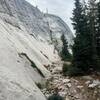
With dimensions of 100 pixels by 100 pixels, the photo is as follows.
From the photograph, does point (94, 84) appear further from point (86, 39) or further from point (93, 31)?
point (93, 31)

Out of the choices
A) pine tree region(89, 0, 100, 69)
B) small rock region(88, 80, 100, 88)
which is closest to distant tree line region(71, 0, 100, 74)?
pine tree region(89, 0, 100, 69)

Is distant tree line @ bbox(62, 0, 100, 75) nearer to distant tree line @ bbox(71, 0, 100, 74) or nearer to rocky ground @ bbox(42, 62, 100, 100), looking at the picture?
distant tree line @ bbox(71, 0, 100, 74)

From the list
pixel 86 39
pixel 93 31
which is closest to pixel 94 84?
pixel 86 39

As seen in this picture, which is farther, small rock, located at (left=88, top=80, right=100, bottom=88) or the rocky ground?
small rock, located at (left=88, top=80, right=100, bottom=88)

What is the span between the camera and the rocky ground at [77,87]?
19391 mm

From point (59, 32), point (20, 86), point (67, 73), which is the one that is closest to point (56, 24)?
point (59, 32)

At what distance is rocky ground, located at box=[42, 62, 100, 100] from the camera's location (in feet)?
63.6

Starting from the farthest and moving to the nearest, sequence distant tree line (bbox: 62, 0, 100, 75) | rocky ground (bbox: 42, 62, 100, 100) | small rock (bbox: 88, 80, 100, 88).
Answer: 1. distant tree line (bbox: 62, 0, 100, 75)
2. small rock (bbox: 88, 80, 100, 88)
3. rocky ground (bbox: 42, 62, 100, 100)

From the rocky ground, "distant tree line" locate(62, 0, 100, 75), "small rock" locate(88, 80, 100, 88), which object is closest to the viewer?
the rocky ground

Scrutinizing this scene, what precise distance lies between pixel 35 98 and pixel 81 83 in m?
7.58

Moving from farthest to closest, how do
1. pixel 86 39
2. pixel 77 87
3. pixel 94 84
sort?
1. pixel 86 39
2. pixel 77 87
3. pixel 94 84

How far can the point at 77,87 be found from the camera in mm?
21297

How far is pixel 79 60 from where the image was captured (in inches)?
1045

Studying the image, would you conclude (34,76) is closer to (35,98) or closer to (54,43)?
(35,98)
